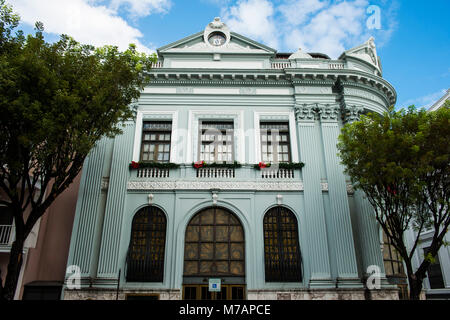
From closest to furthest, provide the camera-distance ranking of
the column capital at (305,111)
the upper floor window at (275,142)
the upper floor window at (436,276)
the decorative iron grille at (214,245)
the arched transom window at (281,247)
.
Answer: the arched transom window at (281,247), the decorative iron grille at (214,245), the upper floor window at (275,142), the column capital at (305,111), the upper floor window at (436,276)

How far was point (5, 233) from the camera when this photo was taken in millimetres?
14344

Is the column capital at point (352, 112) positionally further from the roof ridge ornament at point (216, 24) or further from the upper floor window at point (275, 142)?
the roof ridge ornament at point (216, 24)

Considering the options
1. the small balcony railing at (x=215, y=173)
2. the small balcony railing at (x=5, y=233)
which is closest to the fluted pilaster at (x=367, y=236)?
the small balcony railing at (x=215, y=173)

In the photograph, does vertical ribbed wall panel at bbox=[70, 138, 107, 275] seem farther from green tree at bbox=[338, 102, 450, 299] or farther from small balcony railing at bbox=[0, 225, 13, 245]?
green tree at bbox=[338, 102, 450, 299]

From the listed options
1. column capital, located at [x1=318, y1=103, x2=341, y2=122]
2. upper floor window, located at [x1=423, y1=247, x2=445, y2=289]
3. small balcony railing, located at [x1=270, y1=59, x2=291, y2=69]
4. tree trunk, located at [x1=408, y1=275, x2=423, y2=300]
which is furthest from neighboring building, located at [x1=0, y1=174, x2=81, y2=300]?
upper floor window, located at [x1=423, y1=247, x2=445, y2=289]

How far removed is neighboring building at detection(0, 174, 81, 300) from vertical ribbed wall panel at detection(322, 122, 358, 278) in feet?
37.1

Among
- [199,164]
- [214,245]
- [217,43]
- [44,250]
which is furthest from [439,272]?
[44,250]

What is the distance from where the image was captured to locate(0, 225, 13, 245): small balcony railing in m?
14.2

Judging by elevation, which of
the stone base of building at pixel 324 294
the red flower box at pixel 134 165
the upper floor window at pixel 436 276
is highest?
the red flower box at pixel 134 165

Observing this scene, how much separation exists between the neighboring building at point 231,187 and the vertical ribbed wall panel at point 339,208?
0.14ft

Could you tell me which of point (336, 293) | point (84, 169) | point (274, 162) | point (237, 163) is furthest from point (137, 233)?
point (336, 293)

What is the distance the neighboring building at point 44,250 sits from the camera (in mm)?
13242
